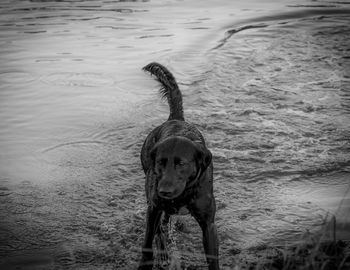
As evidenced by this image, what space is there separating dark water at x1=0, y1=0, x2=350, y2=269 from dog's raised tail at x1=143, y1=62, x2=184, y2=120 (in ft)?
3.96

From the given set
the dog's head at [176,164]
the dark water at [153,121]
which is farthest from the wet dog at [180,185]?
the dark water at [153,121]

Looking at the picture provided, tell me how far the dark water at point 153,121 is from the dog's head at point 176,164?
1.20 metres

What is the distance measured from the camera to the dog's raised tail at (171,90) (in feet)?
19.4

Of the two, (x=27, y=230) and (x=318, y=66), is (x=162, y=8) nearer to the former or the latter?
(x=318, y=66)

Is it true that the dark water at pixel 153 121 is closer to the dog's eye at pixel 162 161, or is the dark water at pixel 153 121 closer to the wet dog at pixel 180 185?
the wet dog at pixel 180 185

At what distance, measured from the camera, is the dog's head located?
418 centimetres

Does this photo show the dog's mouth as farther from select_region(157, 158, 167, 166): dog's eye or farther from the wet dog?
select_region(157, 158, 167, 166): dog's eye

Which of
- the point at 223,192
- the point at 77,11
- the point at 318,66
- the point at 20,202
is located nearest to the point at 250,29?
the point at 318,66

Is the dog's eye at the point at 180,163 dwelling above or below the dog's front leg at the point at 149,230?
above

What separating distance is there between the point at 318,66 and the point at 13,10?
9378 mm

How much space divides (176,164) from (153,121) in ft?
14.5

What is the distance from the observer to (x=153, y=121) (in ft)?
28.6

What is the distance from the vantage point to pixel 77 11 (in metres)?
15.8

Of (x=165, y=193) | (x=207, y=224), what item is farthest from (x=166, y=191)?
(x=207, y=224)
